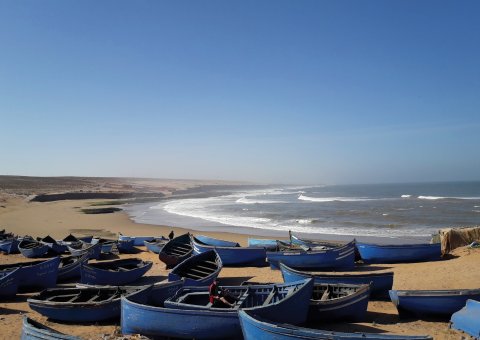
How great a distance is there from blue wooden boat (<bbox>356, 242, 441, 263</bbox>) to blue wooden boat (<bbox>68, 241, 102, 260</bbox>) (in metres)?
12.9

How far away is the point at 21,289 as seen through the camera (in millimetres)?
13320

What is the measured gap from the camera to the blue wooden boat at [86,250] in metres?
17.9

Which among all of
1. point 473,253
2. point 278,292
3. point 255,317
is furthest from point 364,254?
point 255,317

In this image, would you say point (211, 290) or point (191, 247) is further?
point (191, 247)

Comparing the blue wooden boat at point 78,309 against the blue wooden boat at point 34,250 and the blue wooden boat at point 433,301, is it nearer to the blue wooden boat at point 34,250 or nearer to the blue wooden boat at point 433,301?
the blue wooden boat at point 433,301

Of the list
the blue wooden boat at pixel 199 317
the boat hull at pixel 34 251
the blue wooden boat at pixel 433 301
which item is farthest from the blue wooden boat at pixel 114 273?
the blue wooden boat at pixel 433 301

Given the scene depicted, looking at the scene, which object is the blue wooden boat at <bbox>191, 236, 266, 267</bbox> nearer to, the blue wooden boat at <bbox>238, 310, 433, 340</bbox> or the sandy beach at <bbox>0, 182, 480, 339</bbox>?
the sandy beach at <bbox>0, 182, 480, 339</bbox>

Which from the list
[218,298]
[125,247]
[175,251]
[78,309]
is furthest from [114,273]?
[125,247]

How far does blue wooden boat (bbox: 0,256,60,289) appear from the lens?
43.2ft

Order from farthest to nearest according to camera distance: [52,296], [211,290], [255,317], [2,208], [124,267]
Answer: [2,208] → [124,267] → [52,296] → [211,290] → [255,317]

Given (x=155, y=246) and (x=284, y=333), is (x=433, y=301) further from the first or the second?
(x=155, y=246)

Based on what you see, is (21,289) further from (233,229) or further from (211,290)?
(233,229)

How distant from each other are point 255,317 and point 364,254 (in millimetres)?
11783

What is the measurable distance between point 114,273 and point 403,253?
41.2 ft
